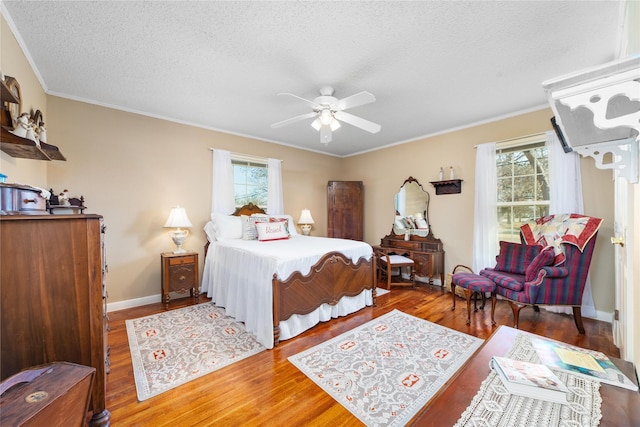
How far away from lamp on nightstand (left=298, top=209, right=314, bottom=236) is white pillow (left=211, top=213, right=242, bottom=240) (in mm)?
1291

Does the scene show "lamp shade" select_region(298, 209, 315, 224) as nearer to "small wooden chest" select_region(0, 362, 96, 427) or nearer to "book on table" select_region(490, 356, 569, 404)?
"small wooden chest" select_region(0, 362, 96, 427)

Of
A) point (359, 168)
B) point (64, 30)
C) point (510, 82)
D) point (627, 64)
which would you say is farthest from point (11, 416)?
point (359, 168)

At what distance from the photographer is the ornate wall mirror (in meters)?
4.53

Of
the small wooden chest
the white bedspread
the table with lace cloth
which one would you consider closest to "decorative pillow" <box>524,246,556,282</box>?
the white bedspread

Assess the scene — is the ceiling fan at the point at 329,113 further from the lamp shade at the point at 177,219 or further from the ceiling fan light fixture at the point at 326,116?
the lamp shade at the point at 177,219

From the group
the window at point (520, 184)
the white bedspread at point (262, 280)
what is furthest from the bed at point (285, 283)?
the window at point (520, 184)

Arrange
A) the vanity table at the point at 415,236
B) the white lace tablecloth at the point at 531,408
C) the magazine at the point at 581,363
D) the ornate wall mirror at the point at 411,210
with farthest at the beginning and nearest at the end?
the ornate wall mirror at the point at 411,210, the vanity table at the point at 415,236, the magazine at the point at 581,363, the white lace tablecloth at the point at 531,408

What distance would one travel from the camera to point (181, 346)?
2.39 meters

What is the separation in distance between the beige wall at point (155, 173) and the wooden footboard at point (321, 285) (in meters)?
1.89

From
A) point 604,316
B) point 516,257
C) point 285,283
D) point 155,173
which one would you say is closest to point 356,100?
point 285,283

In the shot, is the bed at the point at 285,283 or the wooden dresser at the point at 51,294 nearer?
the wooden dresser at the point at 51,294

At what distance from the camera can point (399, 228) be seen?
484cm

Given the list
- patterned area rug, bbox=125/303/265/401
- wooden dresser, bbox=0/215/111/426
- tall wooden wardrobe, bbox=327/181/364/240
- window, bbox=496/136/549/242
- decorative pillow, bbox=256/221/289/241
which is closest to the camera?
wooden dresser, bbox=0/215/111/426

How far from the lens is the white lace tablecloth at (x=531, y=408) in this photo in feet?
2.29
